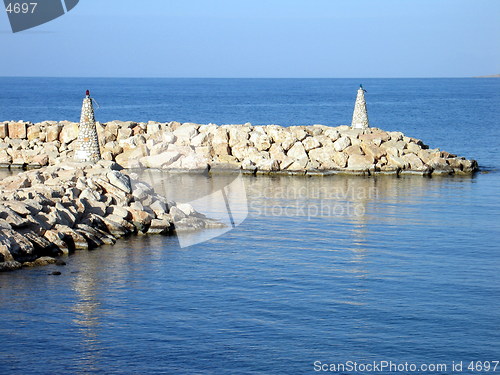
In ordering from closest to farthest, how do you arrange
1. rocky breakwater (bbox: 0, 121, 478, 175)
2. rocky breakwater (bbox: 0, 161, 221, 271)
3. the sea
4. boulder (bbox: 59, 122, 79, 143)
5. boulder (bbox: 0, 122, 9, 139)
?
the sea → rocky breakwater (bbox: 0, 161, 221, 271) → rocky breakwater (bbox: 0, 121, 478, 175) → boulder (bbox: 59, 122, 79, 143) → boulder (bbox: 0, 122, 9, 139)

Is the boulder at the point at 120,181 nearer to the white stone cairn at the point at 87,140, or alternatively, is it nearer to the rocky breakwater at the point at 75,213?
the rocky breakwater at the point at 75,213

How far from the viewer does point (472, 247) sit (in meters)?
28.7

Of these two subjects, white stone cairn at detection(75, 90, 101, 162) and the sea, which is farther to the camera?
white stone cairn at detection(75, 90, 101, 162)

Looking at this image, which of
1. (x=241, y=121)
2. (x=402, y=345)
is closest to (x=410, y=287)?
(x=402, y=345)

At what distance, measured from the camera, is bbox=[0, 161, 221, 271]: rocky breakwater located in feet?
85.7

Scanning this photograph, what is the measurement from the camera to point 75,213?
94.4 feet

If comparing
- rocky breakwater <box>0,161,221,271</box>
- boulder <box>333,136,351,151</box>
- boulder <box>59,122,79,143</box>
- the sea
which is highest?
boulder <box>59,122,79,143</box>

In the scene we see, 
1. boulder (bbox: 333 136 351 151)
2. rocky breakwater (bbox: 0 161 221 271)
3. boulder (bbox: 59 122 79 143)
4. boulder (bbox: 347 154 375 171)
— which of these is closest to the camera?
rocky breakwater (bbox: 0 161 221 271)

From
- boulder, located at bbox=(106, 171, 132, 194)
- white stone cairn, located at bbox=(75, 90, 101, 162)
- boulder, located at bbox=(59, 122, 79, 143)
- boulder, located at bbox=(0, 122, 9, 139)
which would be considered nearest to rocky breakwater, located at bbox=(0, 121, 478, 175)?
boulder, located at bbox=(59, 122, 79, 143)

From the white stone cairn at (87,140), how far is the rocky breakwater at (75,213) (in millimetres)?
898

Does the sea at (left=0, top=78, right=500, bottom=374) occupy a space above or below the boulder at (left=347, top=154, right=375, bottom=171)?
below

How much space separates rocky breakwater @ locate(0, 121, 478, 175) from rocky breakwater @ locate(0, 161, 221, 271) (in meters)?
15.5

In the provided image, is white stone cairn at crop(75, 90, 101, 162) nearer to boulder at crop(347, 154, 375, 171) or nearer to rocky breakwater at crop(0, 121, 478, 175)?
rocky breakwater at crop(0, 121, 478, 175)

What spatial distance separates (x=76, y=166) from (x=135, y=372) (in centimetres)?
1850
